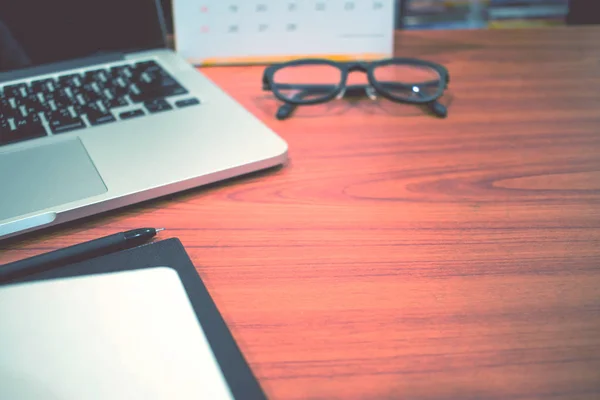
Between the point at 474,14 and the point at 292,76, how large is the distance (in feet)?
5.54

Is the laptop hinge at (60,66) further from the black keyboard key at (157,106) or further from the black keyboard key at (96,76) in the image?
the black keyboard key at (157,106)

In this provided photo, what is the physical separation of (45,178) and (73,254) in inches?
4.2

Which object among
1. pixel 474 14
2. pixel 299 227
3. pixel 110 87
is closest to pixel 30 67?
pixel 110 87

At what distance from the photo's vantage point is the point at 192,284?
36 centimetres

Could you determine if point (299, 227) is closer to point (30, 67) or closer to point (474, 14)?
point (30, 67)

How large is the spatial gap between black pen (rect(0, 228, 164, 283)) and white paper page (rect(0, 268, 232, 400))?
18 millimetres

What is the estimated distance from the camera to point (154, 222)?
437mm

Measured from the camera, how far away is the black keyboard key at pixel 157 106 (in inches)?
21.9

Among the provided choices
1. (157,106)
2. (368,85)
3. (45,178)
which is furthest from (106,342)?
(368,85)

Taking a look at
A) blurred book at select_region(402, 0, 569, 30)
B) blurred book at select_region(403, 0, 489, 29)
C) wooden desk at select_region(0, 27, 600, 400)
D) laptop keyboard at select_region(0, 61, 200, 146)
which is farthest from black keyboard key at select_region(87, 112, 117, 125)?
blurred book at select_region(403, 0, 489, 29)

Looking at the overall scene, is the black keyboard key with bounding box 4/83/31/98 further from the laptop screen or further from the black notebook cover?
the black notebook cover

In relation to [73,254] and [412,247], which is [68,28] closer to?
[73,254]

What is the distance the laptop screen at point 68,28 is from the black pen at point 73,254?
368mm

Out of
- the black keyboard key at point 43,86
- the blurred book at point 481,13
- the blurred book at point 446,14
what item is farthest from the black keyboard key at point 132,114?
the blurred book at point 446,14
